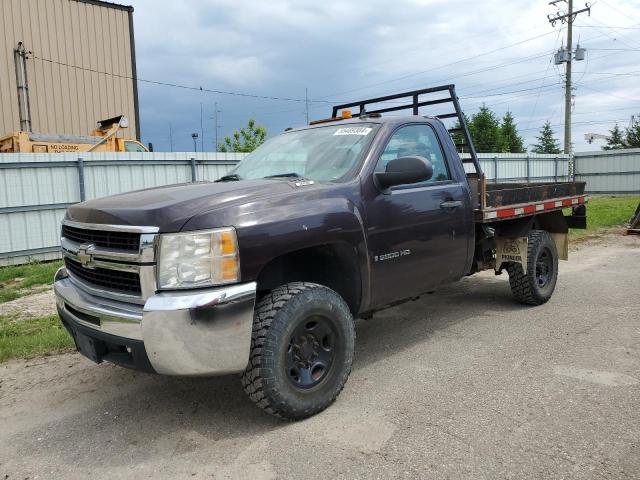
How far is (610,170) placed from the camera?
28.8 metres

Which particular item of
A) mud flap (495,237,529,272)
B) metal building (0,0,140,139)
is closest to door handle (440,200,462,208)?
mud flap (495,237,529,272)

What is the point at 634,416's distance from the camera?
3.28m

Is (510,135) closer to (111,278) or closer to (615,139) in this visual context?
(615,139)

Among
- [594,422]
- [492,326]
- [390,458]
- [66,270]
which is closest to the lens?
[390,458]

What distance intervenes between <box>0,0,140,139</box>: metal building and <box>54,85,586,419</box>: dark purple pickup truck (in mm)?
18085

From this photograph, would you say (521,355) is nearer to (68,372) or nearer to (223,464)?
(223,464)

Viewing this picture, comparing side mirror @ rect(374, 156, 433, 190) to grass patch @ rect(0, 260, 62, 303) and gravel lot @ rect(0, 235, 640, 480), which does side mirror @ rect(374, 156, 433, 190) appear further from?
grass patch @ rect(0, 260, 62, 303)

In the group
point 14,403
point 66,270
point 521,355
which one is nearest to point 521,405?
point 521,355

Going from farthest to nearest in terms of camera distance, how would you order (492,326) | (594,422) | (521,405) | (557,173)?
(557,173) < (492,326) < (521,405) < (594,422)

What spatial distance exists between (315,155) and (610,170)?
95.2ft

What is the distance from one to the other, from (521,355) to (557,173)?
26.1 m

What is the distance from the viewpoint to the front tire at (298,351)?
3.12 m

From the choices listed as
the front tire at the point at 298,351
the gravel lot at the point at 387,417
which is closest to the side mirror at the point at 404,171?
the front tire at the point at 298,351

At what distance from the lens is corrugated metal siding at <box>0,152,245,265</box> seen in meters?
10.3
